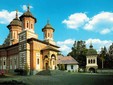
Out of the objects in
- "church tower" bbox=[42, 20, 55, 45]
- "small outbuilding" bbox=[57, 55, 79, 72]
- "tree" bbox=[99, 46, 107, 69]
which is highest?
"church tower" bbox=[42, 20, 55, 45]

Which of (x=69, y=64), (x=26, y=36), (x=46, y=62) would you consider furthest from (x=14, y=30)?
(x=69, y=64)

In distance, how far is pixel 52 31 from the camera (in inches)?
2106

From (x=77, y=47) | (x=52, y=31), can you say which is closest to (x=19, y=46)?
(x=52, y=31)

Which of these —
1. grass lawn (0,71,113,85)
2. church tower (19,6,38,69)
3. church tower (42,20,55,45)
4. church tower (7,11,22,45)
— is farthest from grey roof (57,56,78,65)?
grass lawn (0,71,113,85)

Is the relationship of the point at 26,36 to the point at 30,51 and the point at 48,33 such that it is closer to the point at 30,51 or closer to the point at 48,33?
the point at 30,51

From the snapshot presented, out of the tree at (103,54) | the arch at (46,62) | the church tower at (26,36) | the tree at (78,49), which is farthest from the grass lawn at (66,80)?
the tree at (78,49)

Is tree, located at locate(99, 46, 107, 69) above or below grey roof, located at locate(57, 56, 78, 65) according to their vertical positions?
above

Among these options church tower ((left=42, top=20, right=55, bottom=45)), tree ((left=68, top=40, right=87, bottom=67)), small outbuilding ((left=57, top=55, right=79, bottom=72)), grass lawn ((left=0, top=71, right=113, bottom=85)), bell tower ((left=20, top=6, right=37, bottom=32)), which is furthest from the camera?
tree ((left=68, top=40, right=87, bottom=67))

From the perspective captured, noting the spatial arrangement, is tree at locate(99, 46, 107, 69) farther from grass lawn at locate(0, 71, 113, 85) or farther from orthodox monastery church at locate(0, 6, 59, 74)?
grass lawn at locate(0, 71, 113, 85)

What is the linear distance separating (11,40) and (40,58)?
1290cm

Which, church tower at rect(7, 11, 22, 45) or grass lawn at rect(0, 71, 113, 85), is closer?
grass lawn at rect(0, 71, 113, 85)

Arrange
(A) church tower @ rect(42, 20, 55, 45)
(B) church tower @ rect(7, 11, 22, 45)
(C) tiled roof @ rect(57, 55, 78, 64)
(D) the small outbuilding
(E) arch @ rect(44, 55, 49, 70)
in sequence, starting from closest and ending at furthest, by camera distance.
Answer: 1. (E) arch @ rect(44, 55, 49, 70)
2. (A) church tower @ rect(42, 20, 55, 45)
3. (B) church tower @ rect(7, 11, 22, 45)
4. (D) the small outbuilding
5. (C) tiled roof @ rect(57, 55, 78, 64)

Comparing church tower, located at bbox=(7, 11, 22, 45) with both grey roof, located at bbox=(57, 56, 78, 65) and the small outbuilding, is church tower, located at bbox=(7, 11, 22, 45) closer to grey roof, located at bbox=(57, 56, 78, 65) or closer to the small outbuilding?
the small outbuilding

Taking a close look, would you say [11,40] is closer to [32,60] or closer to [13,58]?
[13,58]
